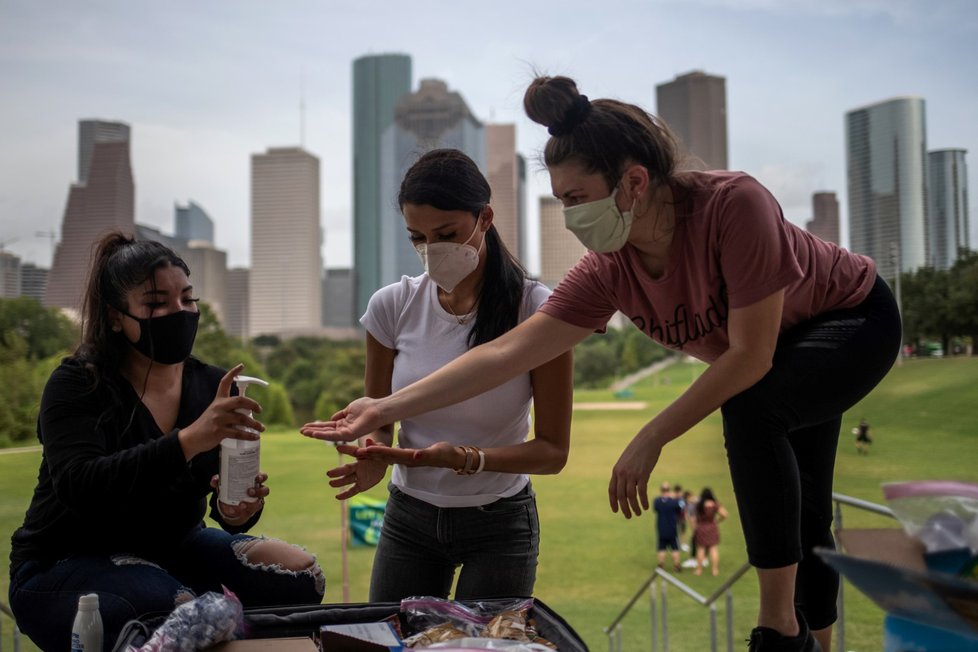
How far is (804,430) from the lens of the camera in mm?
1312

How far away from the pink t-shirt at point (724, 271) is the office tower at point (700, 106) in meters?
41.1

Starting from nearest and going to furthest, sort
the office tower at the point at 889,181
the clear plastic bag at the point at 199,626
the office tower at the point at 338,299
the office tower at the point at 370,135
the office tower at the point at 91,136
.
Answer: the clear plastic bag at the point at 199,626 < the office tower at the point at 889,181 < the office tower at the point at 91,136 < the office tower at the point at 338,299 < the office tower at the point at 370,135

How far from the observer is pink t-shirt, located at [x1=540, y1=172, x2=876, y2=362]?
1150 millimetres

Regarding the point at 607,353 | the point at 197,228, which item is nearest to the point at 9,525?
the point at 607,353

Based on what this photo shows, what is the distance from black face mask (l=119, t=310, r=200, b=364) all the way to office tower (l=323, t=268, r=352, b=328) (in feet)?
162

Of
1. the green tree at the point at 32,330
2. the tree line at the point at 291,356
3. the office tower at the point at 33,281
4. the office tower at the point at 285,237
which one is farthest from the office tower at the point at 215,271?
the green tree at the point at 32,330

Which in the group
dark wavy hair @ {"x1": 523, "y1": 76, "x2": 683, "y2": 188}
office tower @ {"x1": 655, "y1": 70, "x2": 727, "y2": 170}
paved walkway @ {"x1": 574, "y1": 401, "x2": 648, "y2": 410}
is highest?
office tower @ {"x1": 655, "y1": 70, "x2": 727, "y2": 170}

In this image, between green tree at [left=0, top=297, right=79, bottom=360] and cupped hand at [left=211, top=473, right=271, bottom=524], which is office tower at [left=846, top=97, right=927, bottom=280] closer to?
cupped hand at [left=211, top=473, right=271, bottom=524]

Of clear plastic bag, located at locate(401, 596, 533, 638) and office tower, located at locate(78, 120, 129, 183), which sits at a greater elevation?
office tower, located at locate(78, 120, 129, 183)

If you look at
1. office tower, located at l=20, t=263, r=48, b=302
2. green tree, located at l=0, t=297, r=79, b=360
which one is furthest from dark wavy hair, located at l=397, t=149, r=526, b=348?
office tower, located at l=20, t=263, r=48, b=302

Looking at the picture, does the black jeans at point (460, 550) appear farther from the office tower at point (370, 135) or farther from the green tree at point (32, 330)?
the office tower at point (370, 135)

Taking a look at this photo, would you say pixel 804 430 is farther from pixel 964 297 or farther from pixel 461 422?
pixel 964 297

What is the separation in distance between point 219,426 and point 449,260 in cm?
55

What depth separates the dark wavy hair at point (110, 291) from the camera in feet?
5.24
